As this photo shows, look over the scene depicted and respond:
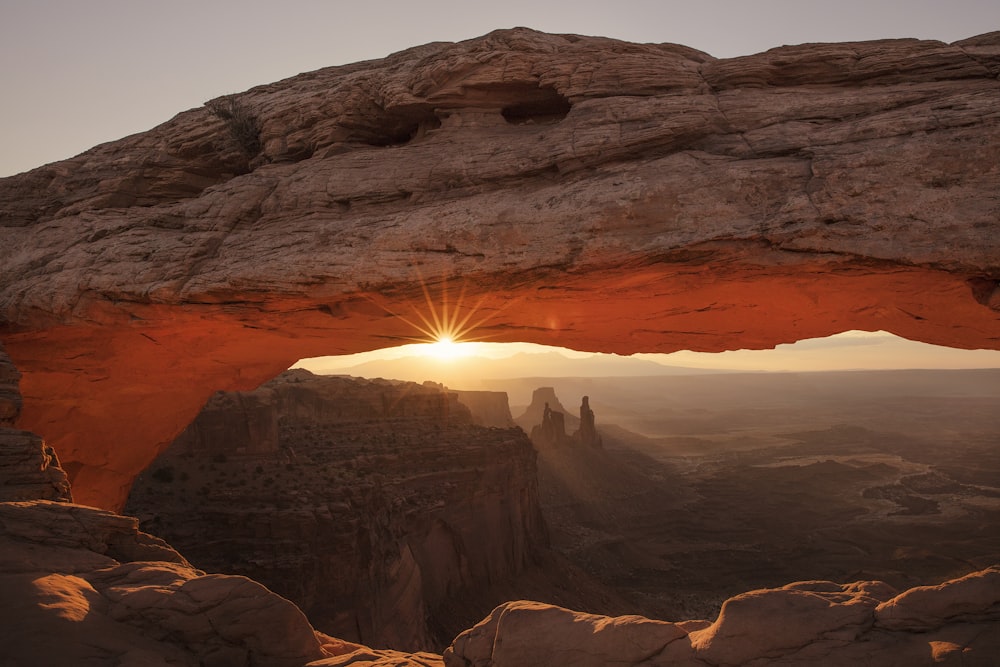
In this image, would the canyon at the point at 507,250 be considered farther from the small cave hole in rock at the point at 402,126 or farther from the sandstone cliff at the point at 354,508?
the sandstone cliff at the point at 354,508

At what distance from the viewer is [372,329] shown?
39.1 feet

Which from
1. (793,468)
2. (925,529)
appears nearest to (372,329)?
(925,529)

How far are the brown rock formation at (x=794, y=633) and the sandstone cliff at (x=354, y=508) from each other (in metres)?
13.9

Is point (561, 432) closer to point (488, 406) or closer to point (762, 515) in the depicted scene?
point (488, 406)

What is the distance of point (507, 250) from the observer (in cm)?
892

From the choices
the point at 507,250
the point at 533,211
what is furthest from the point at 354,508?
the point at 533,211

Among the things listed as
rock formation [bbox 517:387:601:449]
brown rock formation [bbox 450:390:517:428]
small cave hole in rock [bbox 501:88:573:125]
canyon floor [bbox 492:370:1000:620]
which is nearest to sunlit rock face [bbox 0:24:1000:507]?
small cave hole in rock [bbox 501:88:573:125]

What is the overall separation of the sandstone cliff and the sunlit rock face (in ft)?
24.7

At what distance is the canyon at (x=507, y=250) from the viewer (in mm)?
6000

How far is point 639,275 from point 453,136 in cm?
446

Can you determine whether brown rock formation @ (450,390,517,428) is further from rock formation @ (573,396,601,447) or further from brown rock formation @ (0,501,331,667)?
brown rock formation @ (0,501,331,667)

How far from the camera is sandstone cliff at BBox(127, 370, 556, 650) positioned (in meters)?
18.5

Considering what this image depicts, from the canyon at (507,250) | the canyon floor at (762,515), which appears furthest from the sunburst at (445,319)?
the canyon floor at (762,515)

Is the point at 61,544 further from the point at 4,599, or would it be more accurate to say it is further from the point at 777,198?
the point at 777,198
